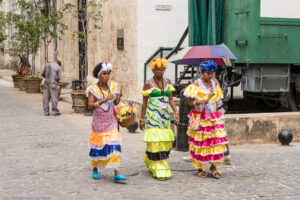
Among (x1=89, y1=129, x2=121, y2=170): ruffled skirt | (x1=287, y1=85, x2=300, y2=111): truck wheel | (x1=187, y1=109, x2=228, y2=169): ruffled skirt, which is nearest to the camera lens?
(x1=89, y1=129, x2=121, y2=170): ruffled skirt

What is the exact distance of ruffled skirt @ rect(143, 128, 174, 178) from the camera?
6770mm

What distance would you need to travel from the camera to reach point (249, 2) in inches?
430

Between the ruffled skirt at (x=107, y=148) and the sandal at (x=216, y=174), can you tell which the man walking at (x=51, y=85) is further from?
the sandal at (x=216, y=174)

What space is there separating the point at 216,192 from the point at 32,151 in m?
3.85

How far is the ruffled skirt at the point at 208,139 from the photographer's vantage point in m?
6.93

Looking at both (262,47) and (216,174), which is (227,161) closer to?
(216,174)

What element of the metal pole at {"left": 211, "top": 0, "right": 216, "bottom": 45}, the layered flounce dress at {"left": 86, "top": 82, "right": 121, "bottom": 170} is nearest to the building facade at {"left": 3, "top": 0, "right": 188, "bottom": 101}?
the metal pole at {"left": 211, "top": 0, "right": 216, "bottom": 45}

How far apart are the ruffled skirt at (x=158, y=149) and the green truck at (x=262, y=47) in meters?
4.64

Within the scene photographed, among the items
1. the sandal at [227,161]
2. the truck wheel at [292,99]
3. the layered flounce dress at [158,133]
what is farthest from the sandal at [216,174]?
the truck wheel at [292,99]

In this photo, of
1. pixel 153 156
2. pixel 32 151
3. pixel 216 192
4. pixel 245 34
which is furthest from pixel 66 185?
pixel 245 34

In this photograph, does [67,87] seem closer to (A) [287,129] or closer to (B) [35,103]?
(B) [35,103]

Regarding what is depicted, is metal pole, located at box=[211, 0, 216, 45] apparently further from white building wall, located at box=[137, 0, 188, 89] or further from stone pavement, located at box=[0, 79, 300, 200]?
stone pavement, located at box=[0, 79, 300, 200]

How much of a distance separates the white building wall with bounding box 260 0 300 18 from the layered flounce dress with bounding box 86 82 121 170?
219 inches

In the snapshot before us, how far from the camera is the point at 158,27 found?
49.3ft
